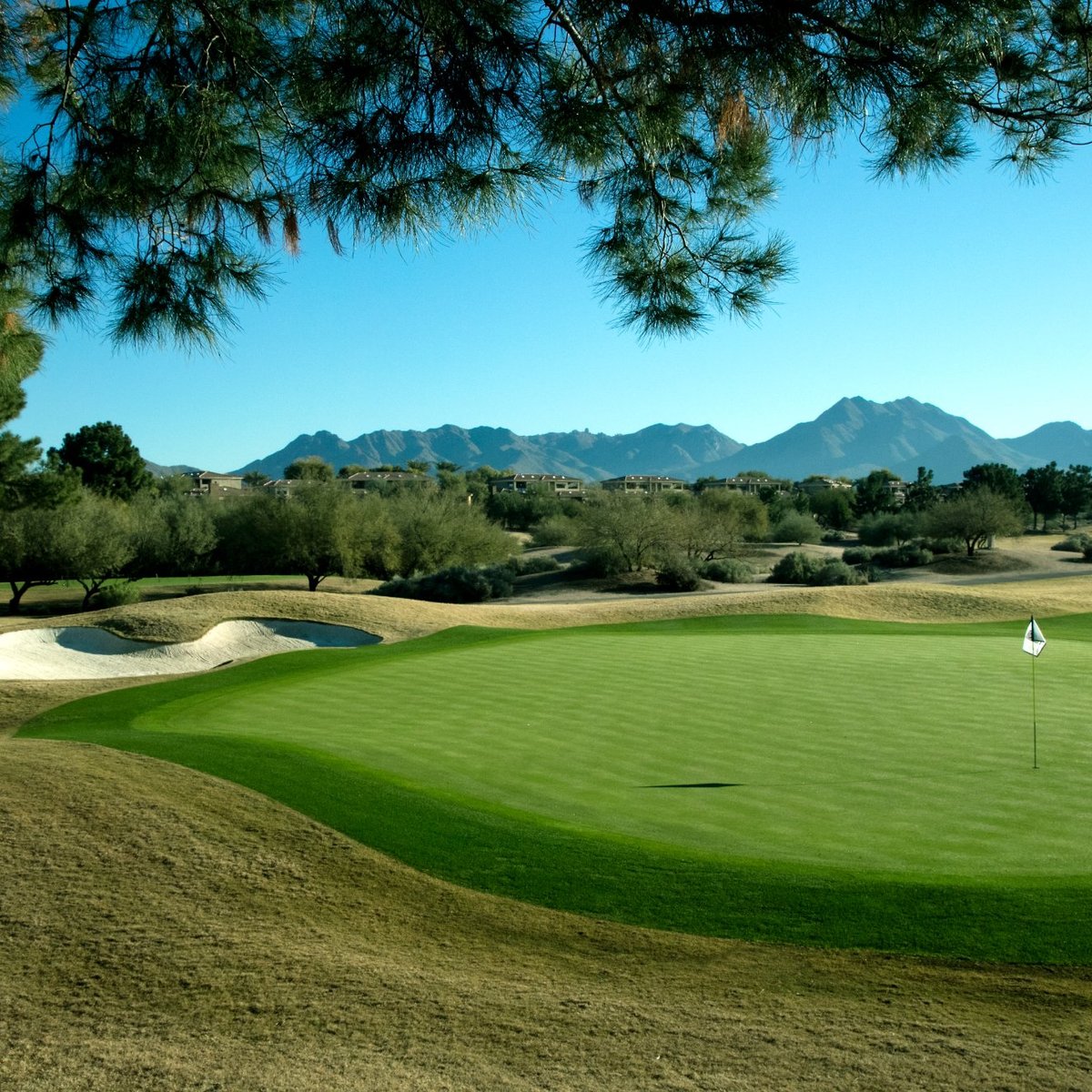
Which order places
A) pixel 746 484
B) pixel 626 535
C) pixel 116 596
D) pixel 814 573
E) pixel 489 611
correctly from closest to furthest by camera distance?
pixel 489 611 < pixel 116 596 < pixel 814 573 < pixel 626 535 < pixel 746 484

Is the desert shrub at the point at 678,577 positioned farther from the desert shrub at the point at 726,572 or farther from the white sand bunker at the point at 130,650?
the white sand bunker at the point at 130,650

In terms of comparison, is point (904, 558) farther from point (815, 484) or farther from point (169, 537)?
point (815, 484)

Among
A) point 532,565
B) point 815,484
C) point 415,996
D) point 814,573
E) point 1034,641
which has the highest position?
point 815,484

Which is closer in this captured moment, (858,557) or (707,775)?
(707,775)

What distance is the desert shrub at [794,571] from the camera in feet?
132

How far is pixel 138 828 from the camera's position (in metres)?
6.93

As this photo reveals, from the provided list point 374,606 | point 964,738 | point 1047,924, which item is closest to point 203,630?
point 374,606

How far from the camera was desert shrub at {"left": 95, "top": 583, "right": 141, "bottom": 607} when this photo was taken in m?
37.6

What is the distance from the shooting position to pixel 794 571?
133 feet

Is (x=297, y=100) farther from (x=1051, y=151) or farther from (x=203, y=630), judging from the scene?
(x=203, y=630)

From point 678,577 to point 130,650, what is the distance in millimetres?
23416

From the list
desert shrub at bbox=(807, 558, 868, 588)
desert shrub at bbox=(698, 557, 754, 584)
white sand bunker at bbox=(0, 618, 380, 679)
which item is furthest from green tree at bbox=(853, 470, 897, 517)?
white sand bunker at bbox=(0, 618, 380, 679)

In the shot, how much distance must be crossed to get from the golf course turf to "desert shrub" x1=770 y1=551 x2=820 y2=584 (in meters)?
25.2

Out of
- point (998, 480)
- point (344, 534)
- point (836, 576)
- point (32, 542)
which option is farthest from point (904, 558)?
point (32, 542)
